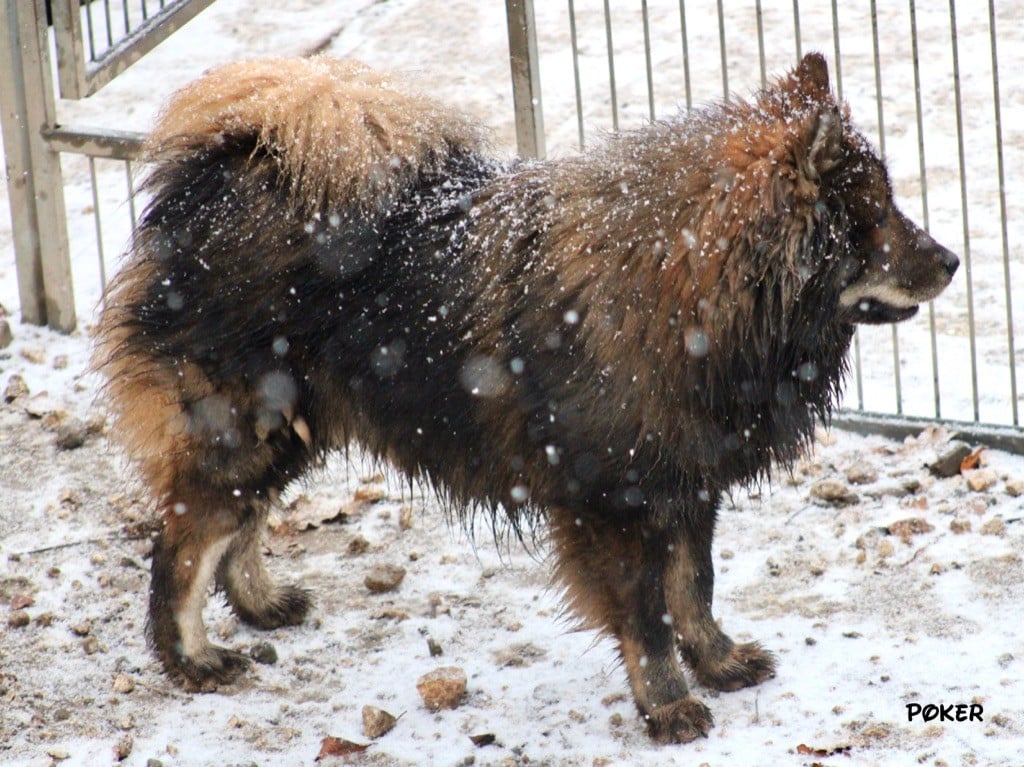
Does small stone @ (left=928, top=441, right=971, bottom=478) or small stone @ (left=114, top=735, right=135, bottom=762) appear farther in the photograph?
small stone @ (left=928, top=441, right=971, bottom=478)

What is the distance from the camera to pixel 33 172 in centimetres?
651

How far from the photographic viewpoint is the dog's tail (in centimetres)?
395

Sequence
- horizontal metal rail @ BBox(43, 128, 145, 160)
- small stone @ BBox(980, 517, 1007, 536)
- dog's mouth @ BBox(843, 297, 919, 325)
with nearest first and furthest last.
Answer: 1. dog's mouth @ BBox(843, 297, 919, 325)
2. small stone @ BBox(980, 517, 1007, 536)
3. horizontal metal rail @ BBox(43, 128, 145, 160)

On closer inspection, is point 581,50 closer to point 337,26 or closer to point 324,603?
point 337,26

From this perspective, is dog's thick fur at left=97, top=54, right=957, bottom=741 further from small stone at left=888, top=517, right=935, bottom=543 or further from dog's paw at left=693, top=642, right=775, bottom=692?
small stone at left=888, top=517, right=935, bottom=543

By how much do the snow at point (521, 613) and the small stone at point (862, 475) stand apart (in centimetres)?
4

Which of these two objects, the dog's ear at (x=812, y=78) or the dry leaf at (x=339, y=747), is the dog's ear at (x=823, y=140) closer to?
the dog's ear at (x=812, y=78)

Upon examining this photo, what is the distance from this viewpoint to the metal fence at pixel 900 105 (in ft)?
18.3

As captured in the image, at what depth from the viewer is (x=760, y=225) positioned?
3457 millimetres

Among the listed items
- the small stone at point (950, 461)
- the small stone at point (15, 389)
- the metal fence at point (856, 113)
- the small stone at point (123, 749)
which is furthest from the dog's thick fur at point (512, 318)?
the small stone at point (15, 389)

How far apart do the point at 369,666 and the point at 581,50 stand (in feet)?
20.2

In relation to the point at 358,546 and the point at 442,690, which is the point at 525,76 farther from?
the point at 442,690

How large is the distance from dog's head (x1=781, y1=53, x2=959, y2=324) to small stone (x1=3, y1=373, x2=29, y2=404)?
13.4ft

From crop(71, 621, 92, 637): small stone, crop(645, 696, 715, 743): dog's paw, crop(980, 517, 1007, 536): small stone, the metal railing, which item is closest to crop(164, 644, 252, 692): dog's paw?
crop(71, 621, 92, 637): small stone
